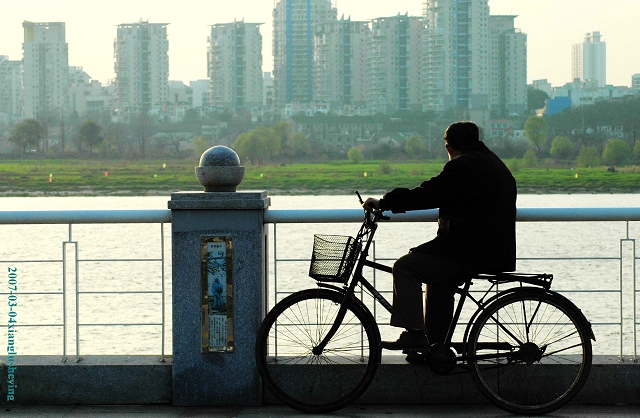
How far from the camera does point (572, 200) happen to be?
5541cm

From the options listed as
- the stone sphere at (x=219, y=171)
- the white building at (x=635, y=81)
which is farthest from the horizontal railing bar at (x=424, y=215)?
the white building at (x=635, y=81)

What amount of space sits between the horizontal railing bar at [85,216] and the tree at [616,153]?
76783 mm

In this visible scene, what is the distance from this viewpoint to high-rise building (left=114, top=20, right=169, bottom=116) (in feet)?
426

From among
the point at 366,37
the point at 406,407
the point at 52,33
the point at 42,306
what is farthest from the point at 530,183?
the point at 52,33

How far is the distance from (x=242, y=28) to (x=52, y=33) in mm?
26987

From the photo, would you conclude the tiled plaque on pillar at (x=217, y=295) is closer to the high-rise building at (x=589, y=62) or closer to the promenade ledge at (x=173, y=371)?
the promenade ledge at (x=173, y=371)

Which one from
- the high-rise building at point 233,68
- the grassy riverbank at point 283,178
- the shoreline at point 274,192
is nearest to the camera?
the shoreline at point 274,192

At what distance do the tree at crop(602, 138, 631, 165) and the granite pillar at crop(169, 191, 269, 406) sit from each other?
7667 centimetres

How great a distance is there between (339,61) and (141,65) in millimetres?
27657

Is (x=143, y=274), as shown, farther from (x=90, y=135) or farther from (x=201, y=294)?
(x=90, y=135)

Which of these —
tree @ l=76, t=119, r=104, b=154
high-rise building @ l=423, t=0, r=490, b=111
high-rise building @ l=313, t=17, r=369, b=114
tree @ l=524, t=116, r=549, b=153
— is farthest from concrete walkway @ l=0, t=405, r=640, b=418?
high-rise building @ l=313, t=17, r=369, b=114

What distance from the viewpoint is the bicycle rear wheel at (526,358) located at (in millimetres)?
4555

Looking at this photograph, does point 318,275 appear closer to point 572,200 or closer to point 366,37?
point 572,200

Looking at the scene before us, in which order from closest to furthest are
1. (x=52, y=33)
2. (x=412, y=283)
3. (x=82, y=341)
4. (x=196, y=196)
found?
(x=412, y=283) < (x=196, y=196) < (x=82, y=341) < (x=52, y=33)
